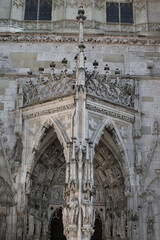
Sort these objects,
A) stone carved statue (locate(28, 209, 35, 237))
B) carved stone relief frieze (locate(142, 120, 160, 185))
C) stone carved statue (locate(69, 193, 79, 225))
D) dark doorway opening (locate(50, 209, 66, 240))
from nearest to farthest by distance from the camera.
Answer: stone carved statue (locate(69, 193, 79, 225)), stone carved statue (locate(28, 209, 35, 237)), carved stone relief frieze (locate(142, 120, 160, 185)), dark doorway opening (locate(50, 209, 66, 240))

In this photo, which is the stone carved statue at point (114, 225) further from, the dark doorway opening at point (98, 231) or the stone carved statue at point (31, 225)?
the stone carved statue at point (31, 225)

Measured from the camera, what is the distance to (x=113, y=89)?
12.9 metres

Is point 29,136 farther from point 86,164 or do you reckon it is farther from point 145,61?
point 145,61

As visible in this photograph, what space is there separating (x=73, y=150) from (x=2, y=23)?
5931 mm

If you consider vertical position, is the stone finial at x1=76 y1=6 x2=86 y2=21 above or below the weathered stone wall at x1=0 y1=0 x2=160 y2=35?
below

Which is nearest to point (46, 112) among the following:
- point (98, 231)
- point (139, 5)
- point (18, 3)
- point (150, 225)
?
point (98, 231)

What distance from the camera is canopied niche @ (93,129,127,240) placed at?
481 inches

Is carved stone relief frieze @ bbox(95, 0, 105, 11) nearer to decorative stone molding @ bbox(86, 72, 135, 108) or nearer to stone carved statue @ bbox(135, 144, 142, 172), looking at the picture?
decorative stone molding @ bbox(86, 72, 135, 108)

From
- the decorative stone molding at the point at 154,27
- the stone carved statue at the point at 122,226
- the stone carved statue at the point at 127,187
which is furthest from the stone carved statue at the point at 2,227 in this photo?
the decorative stone molding at the point at 154,27

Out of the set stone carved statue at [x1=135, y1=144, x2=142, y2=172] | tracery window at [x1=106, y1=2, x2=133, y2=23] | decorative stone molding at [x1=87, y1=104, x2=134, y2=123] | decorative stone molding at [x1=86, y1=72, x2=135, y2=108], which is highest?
tracery window at [x1=106, y1=2, x2=133, y2=23]

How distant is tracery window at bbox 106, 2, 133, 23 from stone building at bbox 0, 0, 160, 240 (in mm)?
133

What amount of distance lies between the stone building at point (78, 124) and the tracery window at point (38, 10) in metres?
0.05

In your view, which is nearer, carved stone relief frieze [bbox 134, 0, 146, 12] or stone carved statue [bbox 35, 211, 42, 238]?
stone carved statue [bbox 35, 211, 42, 238]

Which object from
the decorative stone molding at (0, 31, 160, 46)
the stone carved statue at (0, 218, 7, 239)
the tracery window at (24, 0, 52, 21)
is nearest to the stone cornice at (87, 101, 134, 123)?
the decorative stone molding at (0, 31, 160, 46)
